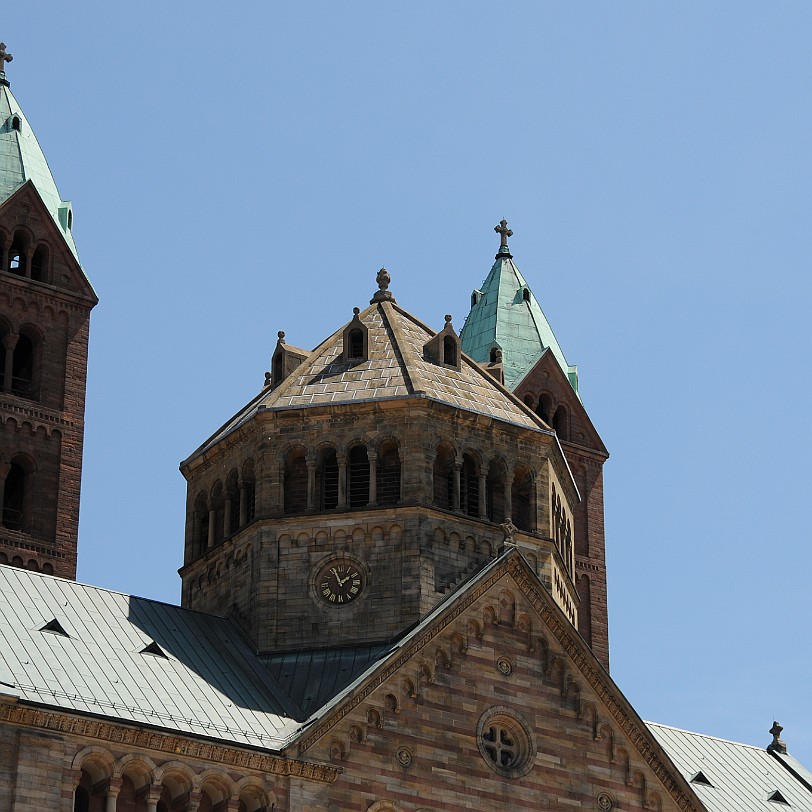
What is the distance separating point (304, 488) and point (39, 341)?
1004 inches

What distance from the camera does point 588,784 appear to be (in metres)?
61.6

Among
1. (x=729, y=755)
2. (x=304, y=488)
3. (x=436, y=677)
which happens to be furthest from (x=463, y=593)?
(x=729, y=755)

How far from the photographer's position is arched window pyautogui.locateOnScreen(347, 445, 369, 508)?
66.9 meters

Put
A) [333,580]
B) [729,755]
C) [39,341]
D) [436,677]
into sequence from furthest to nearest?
[39,341] < [729,755] < [333,580] < [436,677]

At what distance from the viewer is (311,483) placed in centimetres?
6706

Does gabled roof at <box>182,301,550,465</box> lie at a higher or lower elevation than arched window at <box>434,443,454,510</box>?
higher

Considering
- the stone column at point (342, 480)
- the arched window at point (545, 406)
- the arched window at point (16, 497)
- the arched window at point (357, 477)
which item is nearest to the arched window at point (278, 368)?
the arched window at point (357, 477)

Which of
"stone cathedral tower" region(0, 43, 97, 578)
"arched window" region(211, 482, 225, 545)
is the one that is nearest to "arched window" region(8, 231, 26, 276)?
"stone cathedral tower" region(0, 43, 97, 578)

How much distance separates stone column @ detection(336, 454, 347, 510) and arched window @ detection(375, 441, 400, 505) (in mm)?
964

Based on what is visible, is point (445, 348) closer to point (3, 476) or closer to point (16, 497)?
point (3, 476)

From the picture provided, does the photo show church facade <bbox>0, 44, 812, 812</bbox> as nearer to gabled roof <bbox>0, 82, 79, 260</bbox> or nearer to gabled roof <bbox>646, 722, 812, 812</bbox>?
gabled roof <bbox>646, 722, 812, 812</bbox>

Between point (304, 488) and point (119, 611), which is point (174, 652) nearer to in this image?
point (119, 611)

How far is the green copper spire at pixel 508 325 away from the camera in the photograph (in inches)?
3691

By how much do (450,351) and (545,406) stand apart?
24.2 meters
